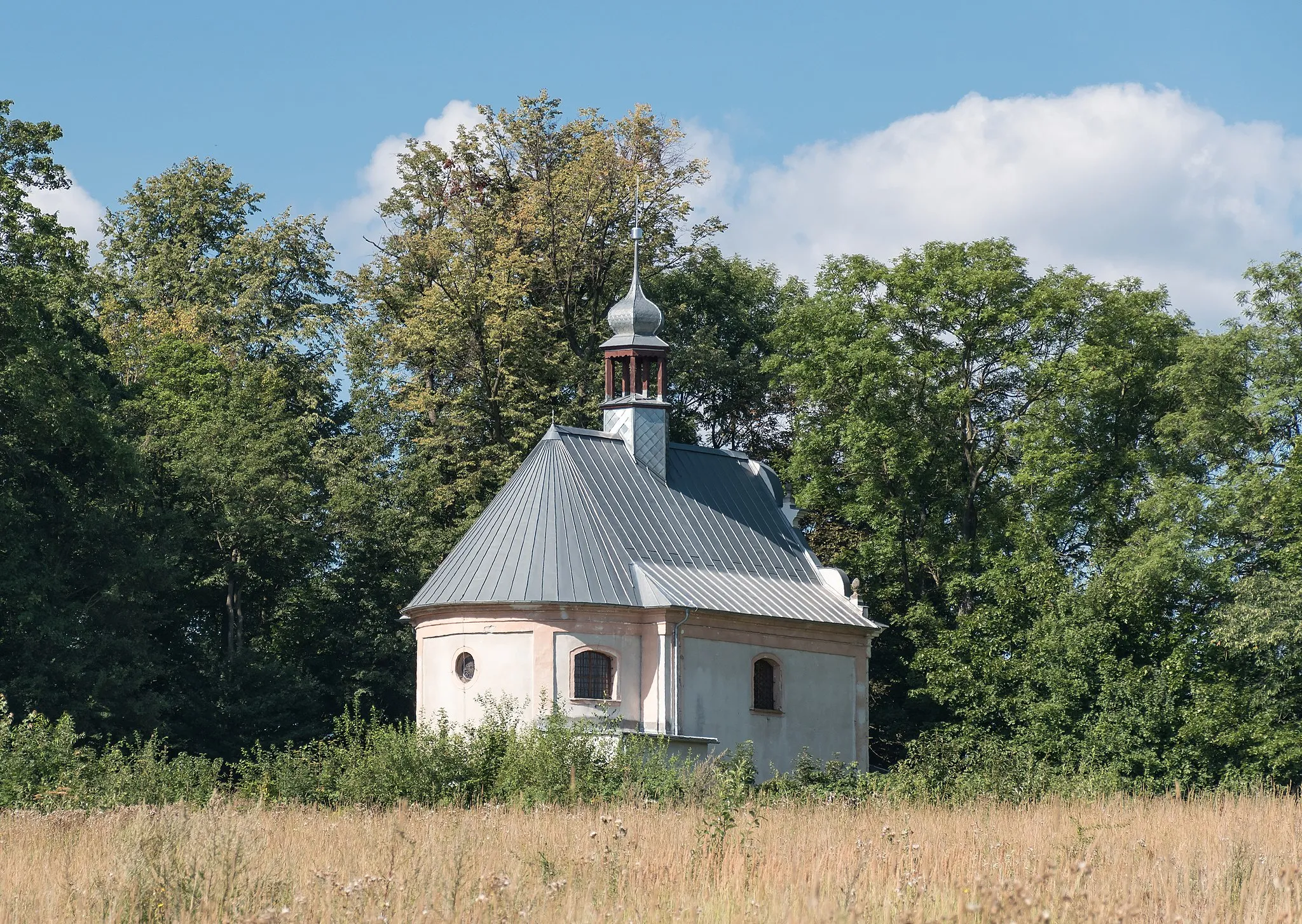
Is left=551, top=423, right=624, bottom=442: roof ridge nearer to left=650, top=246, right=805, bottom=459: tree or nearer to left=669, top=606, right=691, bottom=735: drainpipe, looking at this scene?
left=669, top=606, right=691, bottom=735: drainpipe

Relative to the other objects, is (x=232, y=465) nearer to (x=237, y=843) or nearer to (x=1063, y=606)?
(x=1063, y=606)

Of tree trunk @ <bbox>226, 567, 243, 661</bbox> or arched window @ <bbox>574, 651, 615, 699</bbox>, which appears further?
tree trunk @ <bbox>226, 567, 243, 661</bbox>

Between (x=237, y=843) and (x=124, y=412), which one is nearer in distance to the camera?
(x=237, y=843)

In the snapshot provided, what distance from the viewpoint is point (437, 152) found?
43469 mm

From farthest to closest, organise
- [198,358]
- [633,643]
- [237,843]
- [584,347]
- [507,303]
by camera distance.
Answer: [198,358], [584,347], [507,303], [633,643], [237,843]

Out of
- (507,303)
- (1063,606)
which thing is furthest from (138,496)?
(1063,606)

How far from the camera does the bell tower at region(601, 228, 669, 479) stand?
113 ft

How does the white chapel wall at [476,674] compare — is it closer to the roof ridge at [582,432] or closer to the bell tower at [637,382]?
the roof ridge at [582,432]

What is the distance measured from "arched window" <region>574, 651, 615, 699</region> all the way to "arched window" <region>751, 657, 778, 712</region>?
310cm

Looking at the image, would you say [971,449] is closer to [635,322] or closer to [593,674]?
[635,322]

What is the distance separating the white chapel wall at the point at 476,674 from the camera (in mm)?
30188

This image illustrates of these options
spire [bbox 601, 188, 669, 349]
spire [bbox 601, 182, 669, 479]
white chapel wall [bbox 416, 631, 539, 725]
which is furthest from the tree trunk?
spire [bbox 601, 188, 669, 349]

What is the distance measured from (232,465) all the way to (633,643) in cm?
1296

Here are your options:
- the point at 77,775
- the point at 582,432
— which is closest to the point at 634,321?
the point at 582,432
